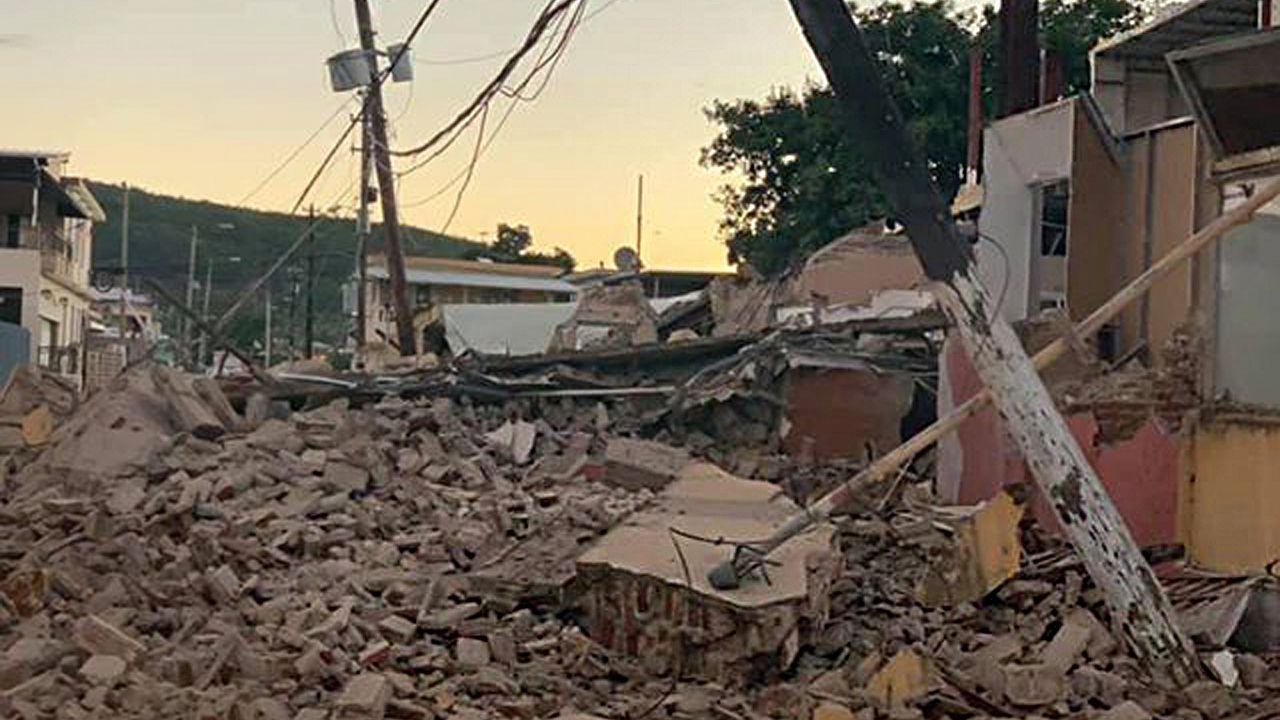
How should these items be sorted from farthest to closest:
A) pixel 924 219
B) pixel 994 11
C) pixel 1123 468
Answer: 1. pixel 994 11
2. pixel 1123 468
3. pixel 924 219

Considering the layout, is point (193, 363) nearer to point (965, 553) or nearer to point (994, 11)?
point (965, 553)

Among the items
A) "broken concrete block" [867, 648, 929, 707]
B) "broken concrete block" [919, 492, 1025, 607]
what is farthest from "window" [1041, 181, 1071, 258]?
"broken concrete block" [867, 648, 929, 707]

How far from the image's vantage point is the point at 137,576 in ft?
30.1

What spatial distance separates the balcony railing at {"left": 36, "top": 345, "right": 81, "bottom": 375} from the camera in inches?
1515

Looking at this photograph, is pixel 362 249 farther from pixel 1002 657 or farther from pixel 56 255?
pixel 1002 657

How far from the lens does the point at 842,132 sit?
30750 millimetres

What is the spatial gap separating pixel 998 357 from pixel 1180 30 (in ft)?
21.3

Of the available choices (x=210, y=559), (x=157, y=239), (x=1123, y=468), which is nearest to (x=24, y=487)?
(x=210, y=559)

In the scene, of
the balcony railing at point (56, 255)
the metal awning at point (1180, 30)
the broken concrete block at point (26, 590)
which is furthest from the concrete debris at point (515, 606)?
the balcony railing at point (56, 255)

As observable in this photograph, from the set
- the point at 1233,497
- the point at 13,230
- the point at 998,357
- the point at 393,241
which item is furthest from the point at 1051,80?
the point at 13,230

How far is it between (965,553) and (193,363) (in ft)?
50.1

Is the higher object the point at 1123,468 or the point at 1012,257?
the point at 1012,257

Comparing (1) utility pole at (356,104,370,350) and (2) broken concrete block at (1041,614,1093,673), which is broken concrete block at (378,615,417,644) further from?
(1) utility pole at (356,104,370,350)

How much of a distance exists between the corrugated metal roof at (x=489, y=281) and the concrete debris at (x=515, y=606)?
37627 mm
